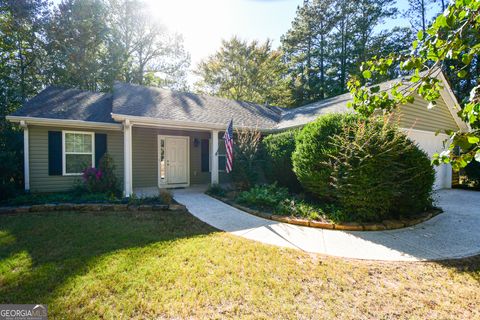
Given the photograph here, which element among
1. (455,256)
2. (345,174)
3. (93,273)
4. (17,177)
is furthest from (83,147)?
(455,256)

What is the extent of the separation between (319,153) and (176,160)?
6.42m

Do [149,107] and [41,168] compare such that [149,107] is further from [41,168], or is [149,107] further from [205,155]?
[41,168]

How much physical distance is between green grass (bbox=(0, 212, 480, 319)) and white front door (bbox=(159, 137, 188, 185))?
5.47m

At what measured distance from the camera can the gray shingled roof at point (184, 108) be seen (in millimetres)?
7965

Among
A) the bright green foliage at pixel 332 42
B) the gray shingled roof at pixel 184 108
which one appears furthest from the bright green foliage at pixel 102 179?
the bright green foliage at pixel 332 42

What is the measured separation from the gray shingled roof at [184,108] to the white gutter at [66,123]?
92 centimetres

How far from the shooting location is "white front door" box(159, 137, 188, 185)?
9516 millimetres

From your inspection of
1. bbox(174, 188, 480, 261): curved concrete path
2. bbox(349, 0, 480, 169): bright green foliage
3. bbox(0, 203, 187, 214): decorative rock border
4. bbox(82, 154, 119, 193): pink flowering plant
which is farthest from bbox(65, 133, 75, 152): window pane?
bbox(349, 0, 480, 169): bright green foliage

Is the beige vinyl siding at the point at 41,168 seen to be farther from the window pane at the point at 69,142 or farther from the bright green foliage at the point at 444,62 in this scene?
the bright green foliage at the point at 444,62

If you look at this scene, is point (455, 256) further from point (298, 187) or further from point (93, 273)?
point (93, 273)

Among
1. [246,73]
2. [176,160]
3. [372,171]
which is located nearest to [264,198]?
[372,171]

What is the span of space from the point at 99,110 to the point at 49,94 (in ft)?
7.98

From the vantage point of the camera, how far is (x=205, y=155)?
10383 millimetres

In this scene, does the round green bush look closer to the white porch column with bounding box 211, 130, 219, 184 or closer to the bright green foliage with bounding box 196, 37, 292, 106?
the white porch column with bounding box 211, 130, 219, 184
